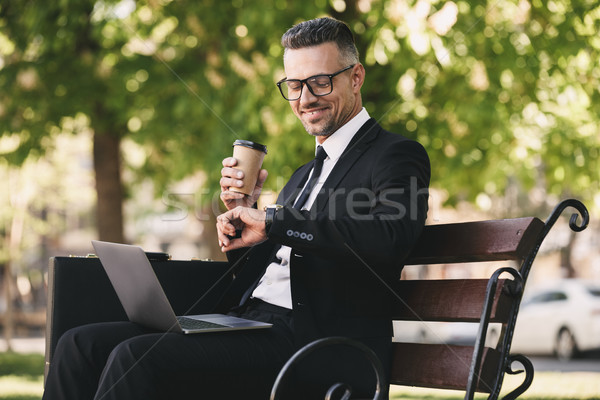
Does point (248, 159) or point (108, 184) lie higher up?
point (108, 184)

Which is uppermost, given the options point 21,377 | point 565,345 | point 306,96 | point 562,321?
point 306,96

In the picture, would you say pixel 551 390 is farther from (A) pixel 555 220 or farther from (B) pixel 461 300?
(A) pixel 555 220

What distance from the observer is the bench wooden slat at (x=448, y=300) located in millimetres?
2312

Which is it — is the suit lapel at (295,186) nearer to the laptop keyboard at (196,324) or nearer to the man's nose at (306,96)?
the man's nose at (306,96)

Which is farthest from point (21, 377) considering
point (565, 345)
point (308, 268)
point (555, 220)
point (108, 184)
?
point (565, 345)

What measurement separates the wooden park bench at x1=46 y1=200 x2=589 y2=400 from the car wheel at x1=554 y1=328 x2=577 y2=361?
13.6 meters

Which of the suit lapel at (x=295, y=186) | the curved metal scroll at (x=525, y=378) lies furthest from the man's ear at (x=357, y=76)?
the curved metal scroll at (x=525, y=378)

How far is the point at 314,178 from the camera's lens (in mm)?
2924

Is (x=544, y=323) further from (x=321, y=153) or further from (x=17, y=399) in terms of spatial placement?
(x=321, y=153)

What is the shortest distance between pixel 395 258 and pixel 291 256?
0.41 meters

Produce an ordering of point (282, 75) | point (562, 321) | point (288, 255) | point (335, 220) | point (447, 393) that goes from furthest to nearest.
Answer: point (562, 321) < point (447, 393) < point (282, 75) < point (288, 255) < point (335, 220)

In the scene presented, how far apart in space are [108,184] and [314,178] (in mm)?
7181

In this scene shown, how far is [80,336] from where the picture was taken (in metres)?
2.66

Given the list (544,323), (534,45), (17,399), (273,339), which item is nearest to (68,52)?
(17,399)
